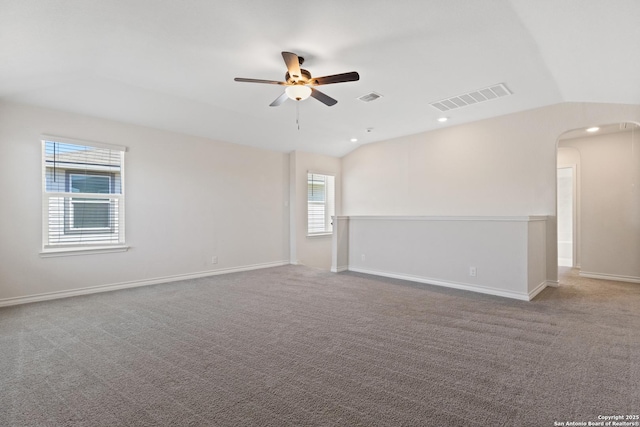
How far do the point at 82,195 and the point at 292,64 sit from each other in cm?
366

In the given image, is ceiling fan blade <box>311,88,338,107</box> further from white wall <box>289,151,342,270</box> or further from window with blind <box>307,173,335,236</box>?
window with blind <box>307,173,335,236</box>

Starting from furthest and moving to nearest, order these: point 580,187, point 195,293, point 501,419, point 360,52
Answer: point 580,187 < point 195,293 < point 360,52 < point 501,419

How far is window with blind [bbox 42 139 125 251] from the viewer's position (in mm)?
4191

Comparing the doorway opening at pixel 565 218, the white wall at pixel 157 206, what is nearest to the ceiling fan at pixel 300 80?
the white wall at pixel 157 206

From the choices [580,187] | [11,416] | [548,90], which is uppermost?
[548,90]

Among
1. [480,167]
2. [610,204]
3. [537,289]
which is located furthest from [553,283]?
[480,167]

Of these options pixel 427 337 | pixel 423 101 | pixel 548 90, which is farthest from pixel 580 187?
pixel 427 337

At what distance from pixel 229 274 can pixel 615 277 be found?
684cm

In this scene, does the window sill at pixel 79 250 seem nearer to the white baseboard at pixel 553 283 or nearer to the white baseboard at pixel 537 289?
the white baseboard at pixel 537 289

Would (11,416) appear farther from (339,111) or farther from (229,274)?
(339,111)

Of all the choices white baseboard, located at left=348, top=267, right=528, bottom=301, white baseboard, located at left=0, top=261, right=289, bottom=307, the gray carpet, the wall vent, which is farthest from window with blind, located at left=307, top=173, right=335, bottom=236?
the gray carpet

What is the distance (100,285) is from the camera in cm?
456

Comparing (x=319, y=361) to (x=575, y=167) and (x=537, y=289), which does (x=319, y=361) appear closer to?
(x=537, y=289)

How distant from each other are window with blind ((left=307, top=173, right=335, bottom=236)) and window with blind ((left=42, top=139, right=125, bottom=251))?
3805mm
